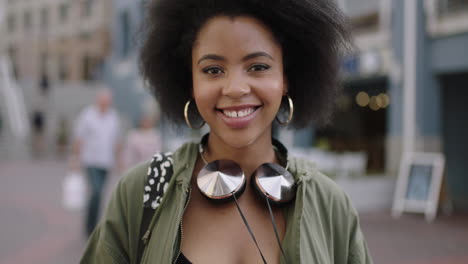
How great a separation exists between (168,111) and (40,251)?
172 inches

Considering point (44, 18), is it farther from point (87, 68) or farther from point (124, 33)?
point (124, 33)

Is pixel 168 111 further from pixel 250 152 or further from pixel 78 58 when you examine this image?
pixel 78 58

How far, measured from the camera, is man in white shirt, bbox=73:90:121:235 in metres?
5.61

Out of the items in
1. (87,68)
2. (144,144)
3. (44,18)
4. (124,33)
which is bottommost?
(144,144)

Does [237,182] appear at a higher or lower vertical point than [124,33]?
lower

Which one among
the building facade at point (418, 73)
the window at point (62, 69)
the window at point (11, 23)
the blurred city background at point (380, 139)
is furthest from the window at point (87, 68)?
the building facade at point (418, 73)

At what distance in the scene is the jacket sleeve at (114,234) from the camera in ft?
4.63

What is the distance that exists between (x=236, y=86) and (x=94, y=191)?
457 centimetres

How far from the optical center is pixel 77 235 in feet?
20.4

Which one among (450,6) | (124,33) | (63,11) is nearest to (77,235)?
(450,6)

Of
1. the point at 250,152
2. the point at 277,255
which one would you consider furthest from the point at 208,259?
the point at 250,152

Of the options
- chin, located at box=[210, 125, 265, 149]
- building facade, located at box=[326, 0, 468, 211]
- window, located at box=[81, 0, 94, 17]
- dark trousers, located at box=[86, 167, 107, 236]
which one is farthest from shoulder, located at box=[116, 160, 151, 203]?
window, located at box=[81, 0, 94, 17]

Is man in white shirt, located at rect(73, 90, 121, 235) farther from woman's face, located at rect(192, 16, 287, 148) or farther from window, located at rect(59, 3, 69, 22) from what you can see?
window, located at rect(59, 3, 69, 22)

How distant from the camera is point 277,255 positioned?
55.6 inches
